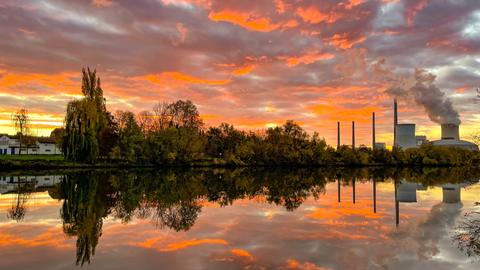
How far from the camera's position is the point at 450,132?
364 feet

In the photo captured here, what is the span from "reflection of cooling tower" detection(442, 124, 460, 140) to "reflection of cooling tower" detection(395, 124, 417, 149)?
12088 mm

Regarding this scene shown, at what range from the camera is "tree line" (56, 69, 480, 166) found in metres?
47.5

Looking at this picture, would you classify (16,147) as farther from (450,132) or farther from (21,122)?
(450,132)

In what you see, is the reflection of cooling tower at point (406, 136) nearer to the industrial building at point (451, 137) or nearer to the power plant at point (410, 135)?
the power plant at point (410, 135)

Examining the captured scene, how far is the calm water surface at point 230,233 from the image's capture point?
995 cm

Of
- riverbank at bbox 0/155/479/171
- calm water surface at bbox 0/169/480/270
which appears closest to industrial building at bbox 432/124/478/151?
riverbank at bbox 0/155/479/171

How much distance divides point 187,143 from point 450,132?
82.0 metres

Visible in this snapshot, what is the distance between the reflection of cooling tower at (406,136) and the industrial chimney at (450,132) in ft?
39.7

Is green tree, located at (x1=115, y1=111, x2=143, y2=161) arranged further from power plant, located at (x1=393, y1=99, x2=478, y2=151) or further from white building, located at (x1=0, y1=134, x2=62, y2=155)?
power plant, located at (x1=393, y1=99, x2=478, y2=151)

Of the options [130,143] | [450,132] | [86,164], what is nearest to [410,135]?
[450,132]

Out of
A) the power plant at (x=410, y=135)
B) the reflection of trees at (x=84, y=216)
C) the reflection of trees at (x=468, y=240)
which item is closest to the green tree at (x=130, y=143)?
the reflection of trees at (x=84, y=216)

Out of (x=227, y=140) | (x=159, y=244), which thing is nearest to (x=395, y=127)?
(x=227, y=140)

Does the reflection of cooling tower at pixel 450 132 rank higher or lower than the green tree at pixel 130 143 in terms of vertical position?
higher

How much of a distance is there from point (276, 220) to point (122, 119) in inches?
2348
